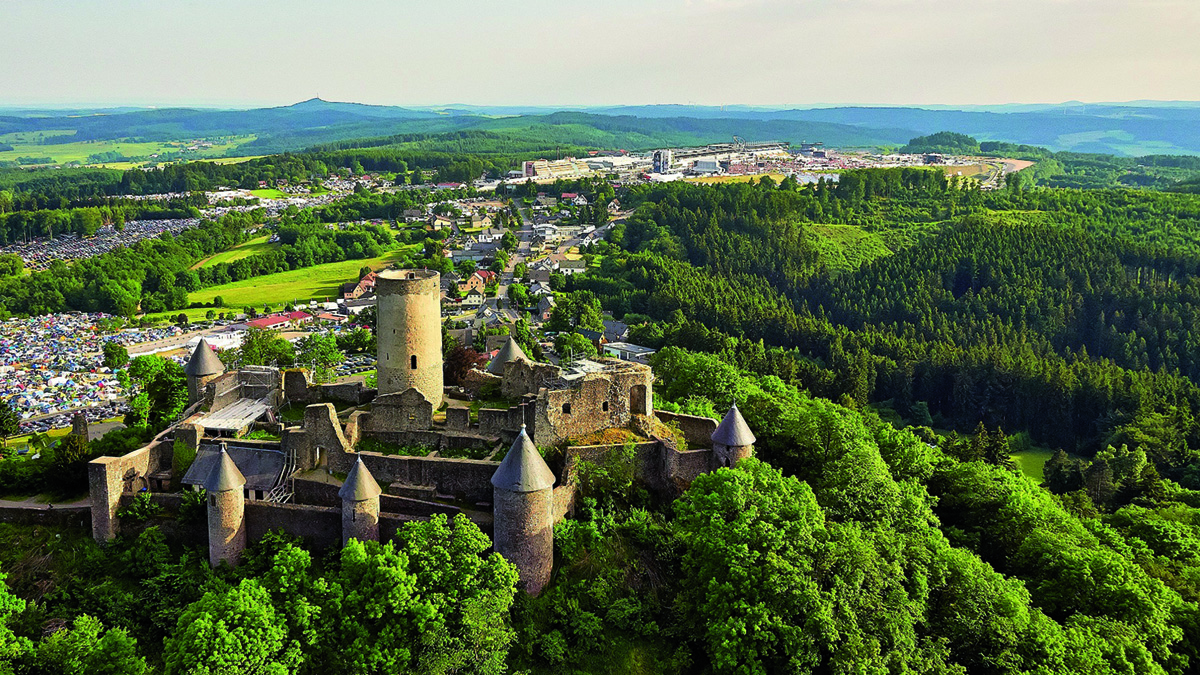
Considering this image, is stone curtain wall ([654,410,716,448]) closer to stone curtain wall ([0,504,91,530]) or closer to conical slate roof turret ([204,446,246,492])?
conical slate roof turret ([204,446,246,492])

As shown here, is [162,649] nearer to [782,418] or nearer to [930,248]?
[782,418]

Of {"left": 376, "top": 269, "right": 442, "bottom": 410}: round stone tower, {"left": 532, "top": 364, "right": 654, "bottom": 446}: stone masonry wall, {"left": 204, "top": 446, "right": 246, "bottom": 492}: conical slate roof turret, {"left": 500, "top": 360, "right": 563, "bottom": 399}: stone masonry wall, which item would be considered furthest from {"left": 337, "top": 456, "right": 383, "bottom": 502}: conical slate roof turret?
{"left": 500, "top": 360, "right": 563, "bottom": 399}: stone masonry wall

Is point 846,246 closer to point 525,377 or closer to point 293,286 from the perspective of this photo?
point 293,286

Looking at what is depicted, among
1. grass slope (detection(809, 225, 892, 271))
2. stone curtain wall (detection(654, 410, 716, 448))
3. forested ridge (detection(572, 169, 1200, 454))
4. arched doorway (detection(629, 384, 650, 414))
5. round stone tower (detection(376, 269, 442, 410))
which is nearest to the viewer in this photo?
arched doorway (detection(629, 384, 650, 414))

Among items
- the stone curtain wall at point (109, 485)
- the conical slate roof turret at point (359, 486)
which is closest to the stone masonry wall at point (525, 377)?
the conical slate roof turret at point (359, 486)

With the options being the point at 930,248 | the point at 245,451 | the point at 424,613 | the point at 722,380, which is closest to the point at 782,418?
the point at 722,380

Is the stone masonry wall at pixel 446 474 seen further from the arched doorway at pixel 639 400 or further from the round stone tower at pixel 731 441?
the round stone tower at pixel 731 441
